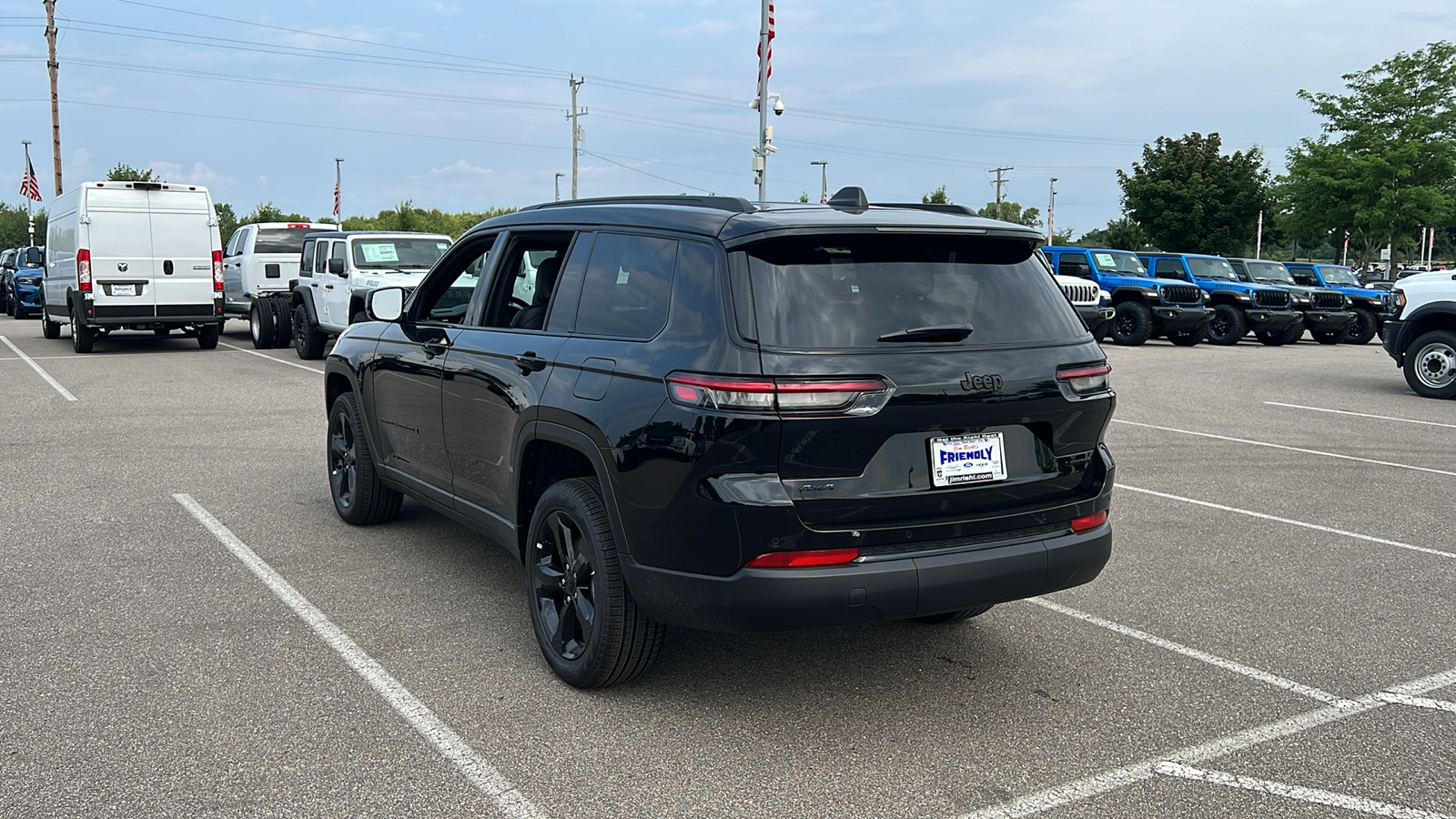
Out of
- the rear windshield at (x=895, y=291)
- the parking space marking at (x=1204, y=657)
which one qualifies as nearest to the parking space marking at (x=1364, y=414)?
the parking space marking at (x=1204, y=657)

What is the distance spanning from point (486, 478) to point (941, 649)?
194cm

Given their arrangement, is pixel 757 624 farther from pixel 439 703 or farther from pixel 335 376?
pixel 335 376

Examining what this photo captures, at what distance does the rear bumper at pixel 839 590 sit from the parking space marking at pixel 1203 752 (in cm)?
61

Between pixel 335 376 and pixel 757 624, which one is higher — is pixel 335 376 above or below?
above

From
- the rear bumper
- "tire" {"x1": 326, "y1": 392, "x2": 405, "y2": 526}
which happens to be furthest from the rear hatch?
"tire" {"x1": 326, "y1": 392, "x2": 405, "y2": 526}

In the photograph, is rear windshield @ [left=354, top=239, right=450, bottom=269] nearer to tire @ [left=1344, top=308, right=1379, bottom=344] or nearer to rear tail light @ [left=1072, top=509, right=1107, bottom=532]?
rear tail light @ [left=1072, top=509, right=1107, bottom=532]

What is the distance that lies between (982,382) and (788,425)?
693mm

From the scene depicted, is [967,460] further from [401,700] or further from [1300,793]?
[401,700]

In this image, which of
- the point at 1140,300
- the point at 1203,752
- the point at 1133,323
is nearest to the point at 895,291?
the point at 1203,752

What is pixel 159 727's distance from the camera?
12.5 feet

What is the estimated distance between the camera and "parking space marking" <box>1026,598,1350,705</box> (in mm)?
4281

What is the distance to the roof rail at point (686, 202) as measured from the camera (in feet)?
13.3

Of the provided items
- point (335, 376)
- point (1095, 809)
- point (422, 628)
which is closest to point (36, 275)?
point (335, 376)

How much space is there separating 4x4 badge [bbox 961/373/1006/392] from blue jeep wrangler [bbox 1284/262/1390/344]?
2545 centimetres
